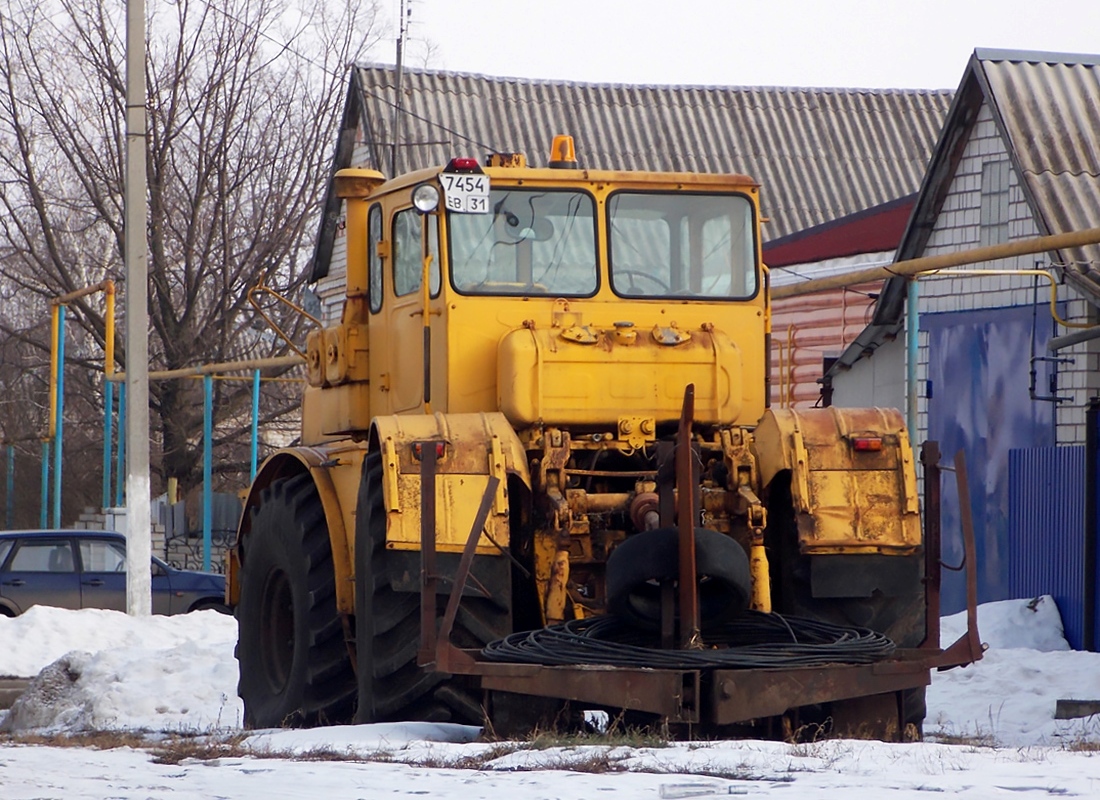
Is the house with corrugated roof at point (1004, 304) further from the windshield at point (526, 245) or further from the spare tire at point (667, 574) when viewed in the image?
the spare tire at point (667, 574)

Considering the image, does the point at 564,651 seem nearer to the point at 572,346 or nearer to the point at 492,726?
the point at 492,726

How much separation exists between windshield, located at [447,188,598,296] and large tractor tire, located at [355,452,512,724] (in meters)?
1.26

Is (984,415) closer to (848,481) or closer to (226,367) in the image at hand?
(226,367)

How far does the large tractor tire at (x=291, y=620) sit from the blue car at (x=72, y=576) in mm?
9925

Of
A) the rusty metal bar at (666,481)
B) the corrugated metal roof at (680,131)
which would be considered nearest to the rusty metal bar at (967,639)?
the rusty metal bar at (666,481)

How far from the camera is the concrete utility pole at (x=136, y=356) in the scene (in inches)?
683

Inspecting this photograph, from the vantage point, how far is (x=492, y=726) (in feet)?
25.7

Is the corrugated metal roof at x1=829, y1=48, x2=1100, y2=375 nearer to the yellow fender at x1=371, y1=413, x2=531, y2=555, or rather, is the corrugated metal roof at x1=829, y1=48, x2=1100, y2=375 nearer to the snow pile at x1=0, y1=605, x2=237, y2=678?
the snow pile at x1=0, y1=605, x2=237, y2=678

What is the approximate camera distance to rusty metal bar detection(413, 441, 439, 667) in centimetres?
748

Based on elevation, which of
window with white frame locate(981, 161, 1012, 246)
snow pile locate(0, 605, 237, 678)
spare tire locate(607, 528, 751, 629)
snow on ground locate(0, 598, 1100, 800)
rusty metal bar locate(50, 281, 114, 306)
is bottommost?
snow pile locate(0, 605, 237, 678)

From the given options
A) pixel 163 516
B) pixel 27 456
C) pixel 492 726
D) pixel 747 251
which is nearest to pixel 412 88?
pixel 163 516

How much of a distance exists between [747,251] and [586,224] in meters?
0.87

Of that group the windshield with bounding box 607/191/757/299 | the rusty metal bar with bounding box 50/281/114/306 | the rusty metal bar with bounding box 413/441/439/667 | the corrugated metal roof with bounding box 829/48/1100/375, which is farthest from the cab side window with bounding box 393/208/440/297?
the rusty metal bar with bounding box 50/281/114/306

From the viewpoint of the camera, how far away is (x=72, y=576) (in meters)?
20.3
